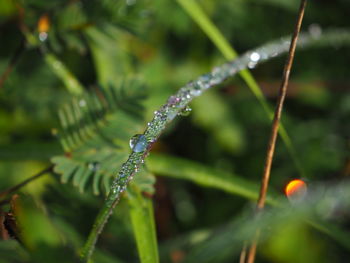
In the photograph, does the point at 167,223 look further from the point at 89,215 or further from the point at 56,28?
the point at 56,28

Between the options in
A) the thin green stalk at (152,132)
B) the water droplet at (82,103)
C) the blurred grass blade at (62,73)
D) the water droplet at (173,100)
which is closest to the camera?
the thin green stalk at (152,132)

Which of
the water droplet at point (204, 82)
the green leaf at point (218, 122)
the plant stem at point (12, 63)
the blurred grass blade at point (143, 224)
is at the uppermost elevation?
the green leaf at point (218, 122)

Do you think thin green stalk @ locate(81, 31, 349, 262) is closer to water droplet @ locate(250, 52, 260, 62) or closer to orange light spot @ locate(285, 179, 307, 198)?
water droplet @ locate(250, 52, 260, 62)

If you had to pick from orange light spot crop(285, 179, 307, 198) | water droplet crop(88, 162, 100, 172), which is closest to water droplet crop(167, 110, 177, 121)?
water droplet crop(88, 162, 100, 172)

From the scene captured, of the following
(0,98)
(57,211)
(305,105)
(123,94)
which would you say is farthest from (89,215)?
(305,105)

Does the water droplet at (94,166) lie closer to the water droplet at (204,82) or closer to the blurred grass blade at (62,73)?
the water droplet at (204,82)

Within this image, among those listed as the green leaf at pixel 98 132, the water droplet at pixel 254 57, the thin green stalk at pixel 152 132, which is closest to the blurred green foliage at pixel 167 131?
the green leaf at pixel 98 132
